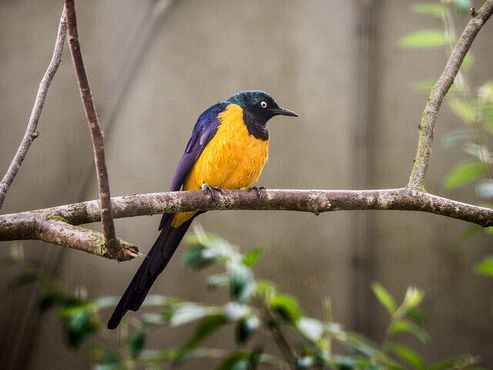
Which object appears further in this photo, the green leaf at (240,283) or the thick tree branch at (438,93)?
the green leaf at (240,283)

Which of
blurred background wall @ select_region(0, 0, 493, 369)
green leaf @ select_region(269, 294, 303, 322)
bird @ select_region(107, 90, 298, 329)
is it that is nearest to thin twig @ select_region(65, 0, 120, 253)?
bird @ select_region(107, 90, 298, 329)

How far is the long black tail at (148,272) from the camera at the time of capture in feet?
5.39

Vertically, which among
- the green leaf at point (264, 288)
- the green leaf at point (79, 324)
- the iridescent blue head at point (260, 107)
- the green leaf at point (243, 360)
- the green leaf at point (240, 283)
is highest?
the iridescent blue head at point (260, 107)

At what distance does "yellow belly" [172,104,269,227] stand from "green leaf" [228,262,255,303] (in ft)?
0.87

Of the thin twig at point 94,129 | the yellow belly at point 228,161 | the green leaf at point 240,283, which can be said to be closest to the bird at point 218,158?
the yellow belly at point 228,161

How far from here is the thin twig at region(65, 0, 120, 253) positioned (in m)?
1.02

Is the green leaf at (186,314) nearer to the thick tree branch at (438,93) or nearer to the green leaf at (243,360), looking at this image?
the green leaf at (243,360)

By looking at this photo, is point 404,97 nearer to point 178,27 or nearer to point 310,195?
point 178,27

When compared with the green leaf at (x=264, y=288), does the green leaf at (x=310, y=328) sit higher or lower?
lower

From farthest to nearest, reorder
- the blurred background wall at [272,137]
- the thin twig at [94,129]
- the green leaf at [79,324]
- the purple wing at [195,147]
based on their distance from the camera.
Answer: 1. the blurred background wall at [272,137]
2. the green leaf at [79,324]
3. the purple wing at [195,147]
4. the thin twig at [94,129]

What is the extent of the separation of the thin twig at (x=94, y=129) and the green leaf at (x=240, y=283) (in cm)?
106

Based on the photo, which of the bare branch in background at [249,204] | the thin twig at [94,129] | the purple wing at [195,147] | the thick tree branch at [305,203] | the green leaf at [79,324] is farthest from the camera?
the green leaf at [79,324]

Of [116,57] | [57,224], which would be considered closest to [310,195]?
[57,224]

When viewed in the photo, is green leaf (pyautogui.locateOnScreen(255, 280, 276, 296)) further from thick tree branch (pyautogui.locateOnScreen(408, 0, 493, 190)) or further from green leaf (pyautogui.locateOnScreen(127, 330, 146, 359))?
thick tree branch (pyautogui.locateOnScreen(408, 0, 493, 190))
